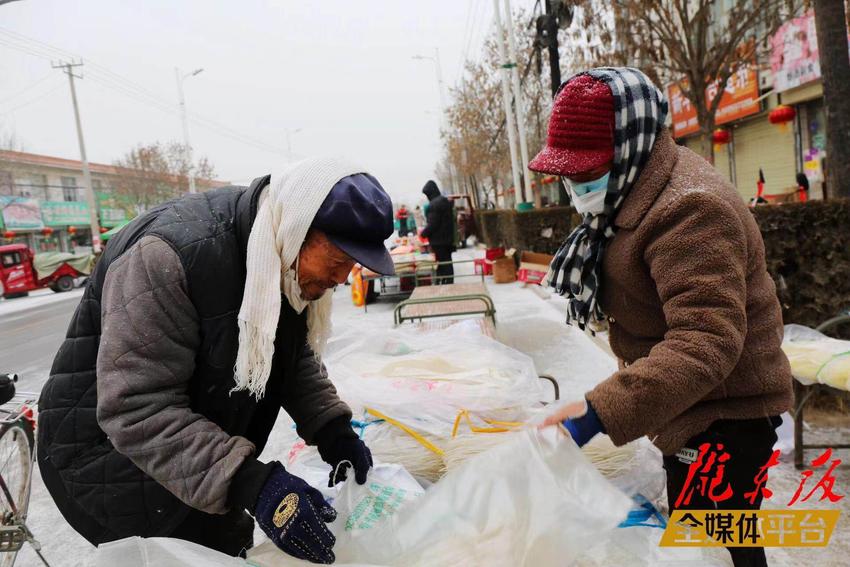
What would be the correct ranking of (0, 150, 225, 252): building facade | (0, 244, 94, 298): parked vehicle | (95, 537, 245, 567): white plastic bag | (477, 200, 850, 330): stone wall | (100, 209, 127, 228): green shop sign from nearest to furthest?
(95, 537, 245, 567): white plastic bag < (477, 200, 850, 330): stone wall < (0, 244, 94, 298): parked vehicle < (0, 150, 225, 252): building facade < (100, 209, 127, 228): green shop sign

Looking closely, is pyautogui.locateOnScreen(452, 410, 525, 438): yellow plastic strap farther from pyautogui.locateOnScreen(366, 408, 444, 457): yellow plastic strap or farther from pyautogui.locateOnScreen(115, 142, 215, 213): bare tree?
pyautogui.locateOnScreen(115, 142, 215, 213): bare tree

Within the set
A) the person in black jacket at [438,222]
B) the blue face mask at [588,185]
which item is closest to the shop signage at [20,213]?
the person in black jacket at [438,222]

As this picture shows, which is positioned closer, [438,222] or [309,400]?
[309,400]

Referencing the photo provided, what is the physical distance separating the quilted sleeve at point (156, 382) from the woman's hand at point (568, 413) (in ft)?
2.44

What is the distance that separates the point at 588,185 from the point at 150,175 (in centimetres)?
4360

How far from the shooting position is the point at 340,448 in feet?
5.67

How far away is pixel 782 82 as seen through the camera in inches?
512

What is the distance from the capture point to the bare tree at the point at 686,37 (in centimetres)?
700

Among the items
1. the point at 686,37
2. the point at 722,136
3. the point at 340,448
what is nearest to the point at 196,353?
the point at 340,448

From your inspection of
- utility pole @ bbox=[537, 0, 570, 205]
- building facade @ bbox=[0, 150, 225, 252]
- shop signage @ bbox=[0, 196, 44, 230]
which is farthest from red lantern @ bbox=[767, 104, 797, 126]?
shop signage @ bbox=[0, 196, 44, 230]

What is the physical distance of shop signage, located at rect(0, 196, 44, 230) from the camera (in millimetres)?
32281

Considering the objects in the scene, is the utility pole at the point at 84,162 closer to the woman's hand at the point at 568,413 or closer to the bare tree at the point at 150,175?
Answer: the bare tree at the point at 150,175

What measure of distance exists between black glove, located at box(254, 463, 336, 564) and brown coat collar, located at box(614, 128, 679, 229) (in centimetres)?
99

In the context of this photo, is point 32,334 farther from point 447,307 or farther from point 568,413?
point 568,413
